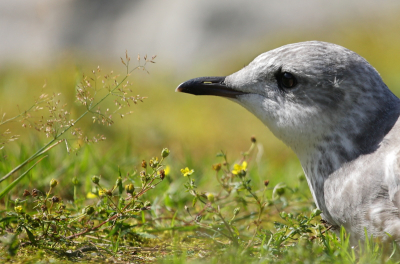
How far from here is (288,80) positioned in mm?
3160

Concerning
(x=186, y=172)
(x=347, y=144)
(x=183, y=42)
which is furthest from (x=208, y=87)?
(x=183, y=42)

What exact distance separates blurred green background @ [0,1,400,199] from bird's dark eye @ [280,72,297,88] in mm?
4078

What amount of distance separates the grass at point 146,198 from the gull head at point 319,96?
441mm

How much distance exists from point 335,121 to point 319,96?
0.64ft

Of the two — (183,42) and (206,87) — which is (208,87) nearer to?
(206,87)

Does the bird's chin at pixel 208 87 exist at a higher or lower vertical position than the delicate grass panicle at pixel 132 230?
higher

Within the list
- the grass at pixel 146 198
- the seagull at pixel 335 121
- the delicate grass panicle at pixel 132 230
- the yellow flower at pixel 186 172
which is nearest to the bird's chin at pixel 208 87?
the seagull at pixel 335 121

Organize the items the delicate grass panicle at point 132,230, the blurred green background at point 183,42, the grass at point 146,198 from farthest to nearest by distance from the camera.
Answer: the blurred green background at point 183,42 → the grass at point 146,198 → the delicate grass panicle at point 132,230

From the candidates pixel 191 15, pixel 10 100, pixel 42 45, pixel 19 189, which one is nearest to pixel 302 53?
pixel 19 189

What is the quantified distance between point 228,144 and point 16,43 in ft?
27.7

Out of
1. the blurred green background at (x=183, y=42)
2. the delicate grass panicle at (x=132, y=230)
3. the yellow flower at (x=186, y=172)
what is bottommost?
the delicate grass panicle at (x=132, y=230)

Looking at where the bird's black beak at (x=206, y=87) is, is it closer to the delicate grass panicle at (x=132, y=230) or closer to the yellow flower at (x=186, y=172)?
the delicate grass panicle at (x=132, y=230)

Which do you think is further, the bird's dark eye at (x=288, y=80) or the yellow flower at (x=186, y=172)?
the bird's dark eye at (x=288, y=80)

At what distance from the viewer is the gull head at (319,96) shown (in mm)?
3037
